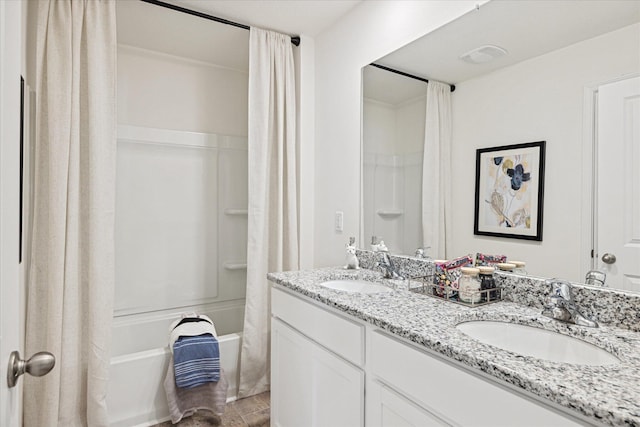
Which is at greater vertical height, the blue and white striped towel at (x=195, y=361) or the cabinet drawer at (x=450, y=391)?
the cabinet drawer at (x=450, y=391)

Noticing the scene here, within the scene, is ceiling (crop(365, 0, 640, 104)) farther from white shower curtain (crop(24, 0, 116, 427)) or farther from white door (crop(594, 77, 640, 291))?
white shower curtain (crop(24, 0, 116, 427))

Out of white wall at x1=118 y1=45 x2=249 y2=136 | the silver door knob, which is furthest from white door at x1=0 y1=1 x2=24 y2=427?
white wall at x1=118 y1=45 x2=249 y2=136

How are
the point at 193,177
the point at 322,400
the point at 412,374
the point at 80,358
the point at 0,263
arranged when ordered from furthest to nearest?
the point at 193,177
the point at 80,358
the point at 322,400
the point at 412,374
the point at 0,263

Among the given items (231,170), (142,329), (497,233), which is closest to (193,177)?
(231,170)

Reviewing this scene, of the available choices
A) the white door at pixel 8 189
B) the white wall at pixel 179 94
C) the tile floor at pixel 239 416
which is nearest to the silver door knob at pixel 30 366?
the white door at pixel 8 189

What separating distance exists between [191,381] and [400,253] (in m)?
1.30

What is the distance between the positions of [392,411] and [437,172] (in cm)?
108

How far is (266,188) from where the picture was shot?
242 centimetres

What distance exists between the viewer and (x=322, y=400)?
1.45m

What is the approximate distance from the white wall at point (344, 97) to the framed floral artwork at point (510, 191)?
0.76 metres

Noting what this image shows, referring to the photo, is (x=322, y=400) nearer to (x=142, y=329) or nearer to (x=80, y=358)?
(x=80, y=358)

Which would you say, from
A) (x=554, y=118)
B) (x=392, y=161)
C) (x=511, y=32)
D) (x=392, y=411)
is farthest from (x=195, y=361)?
(x=511, y=32)

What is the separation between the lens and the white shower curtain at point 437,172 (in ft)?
5.57

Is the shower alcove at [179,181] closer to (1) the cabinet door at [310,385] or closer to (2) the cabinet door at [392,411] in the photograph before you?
(1) the cabinet door at [310,385]
